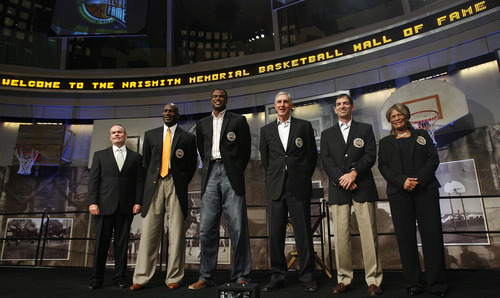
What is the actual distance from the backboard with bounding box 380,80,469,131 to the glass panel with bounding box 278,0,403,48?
225 cm

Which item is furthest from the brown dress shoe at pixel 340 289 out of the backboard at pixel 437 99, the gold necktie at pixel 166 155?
the backboard at pixel 437 99

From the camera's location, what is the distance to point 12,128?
314 inches

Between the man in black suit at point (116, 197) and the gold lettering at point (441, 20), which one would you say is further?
the gold lettering at point (441, 20)

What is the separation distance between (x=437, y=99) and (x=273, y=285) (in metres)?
4.77

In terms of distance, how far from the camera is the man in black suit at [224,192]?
106 inches

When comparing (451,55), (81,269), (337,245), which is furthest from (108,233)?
(451,55)

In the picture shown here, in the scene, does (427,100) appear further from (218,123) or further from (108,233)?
(108,233)

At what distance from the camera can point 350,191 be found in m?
→ 2.61

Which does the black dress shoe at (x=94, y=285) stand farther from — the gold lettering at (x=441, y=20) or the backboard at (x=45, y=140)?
the gold lettering at (x=441, y=20)

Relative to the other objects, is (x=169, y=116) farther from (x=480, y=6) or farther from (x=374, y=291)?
(x=480, y=6)

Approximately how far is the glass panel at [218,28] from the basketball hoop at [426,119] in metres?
4.60

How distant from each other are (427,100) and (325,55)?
101 inches

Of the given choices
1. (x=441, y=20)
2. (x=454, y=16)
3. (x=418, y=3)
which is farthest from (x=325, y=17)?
(x=454, y=16)

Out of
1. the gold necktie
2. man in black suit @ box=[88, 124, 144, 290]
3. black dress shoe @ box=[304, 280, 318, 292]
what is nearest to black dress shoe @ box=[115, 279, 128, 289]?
man in black suit @ box=[88, 124, 144, 290]
